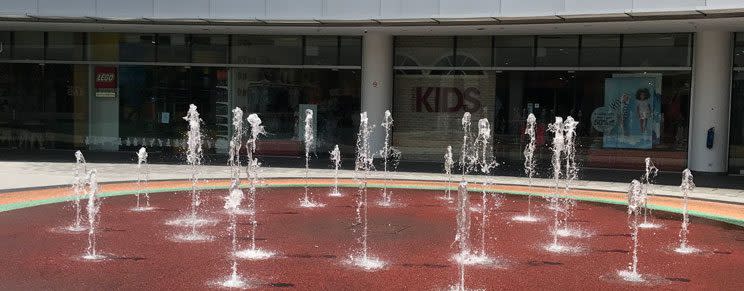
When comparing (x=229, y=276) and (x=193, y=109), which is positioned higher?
(x=193, y=109)

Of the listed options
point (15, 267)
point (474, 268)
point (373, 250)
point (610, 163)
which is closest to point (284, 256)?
point (373, 250)

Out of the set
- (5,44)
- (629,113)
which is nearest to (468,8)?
(629,113)

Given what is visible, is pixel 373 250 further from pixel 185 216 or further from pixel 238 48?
pixel 238 48

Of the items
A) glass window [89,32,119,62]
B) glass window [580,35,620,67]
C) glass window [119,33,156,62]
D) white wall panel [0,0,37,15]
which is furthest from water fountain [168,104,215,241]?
glass window [580,35,620,67]

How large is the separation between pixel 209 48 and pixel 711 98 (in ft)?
Result: 43.3

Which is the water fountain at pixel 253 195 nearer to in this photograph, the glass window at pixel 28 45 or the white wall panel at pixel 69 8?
the white wall panel at pixel 69 8

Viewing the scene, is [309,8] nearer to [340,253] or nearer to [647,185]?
[647,185]

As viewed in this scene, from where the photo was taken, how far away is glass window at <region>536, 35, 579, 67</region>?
1955 cm

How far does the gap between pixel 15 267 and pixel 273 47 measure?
1462cm

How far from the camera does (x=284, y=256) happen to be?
8016 millimetres

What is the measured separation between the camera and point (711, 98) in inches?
707

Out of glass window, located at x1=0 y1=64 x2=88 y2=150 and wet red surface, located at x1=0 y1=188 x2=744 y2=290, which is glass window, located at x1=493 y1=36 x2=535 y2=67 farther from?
glass window, located at x1=0 y1=64 x2=88 y2=150

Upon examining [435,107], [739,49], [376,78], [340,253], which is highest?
[739,49]

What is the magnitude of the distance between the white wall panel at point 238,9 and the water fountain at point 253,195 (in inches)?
128
